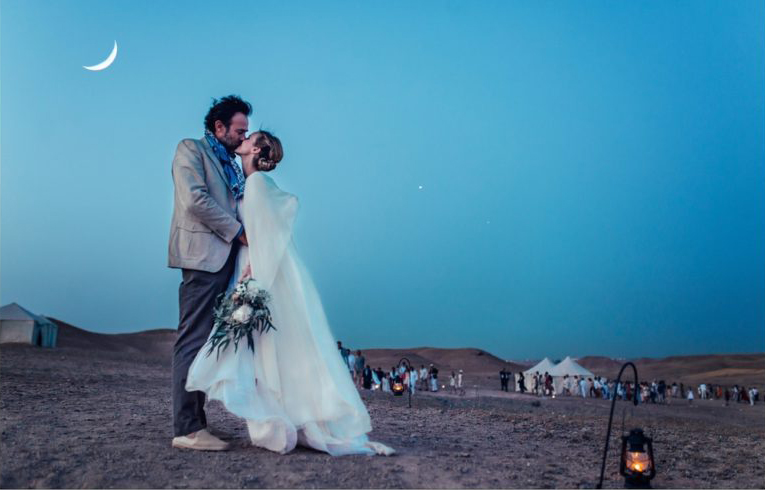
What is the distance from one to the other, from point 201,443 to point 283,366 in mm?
778

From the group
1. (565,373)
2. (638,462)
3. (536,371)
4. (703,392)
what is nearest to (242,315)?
(638,462)

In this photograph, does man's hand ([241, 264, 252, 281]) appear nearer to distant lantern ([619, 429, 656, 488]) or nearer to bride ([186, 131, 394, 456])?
bride ([186, 131, 394, 456])

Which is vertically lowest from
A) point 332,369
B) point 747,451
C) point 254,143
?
point 747,451

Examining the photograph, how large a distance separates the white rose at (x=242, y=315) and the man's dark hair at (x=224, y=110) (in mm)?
1669

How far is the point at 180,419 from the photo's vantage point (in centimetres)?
440

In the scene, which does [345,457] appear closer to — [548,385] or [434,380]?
[434,380]

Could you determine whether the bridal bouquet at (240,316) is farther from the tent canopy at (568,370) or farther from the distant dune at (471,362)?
the distant dune at (471,362)

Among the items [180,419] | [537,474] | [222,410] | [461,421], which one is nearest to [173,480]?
[180,419]

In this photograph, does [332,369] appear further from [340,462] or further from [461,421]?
[461,421]

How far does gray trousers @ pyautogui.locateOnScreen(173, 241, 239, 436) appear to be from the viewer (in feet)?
14.4

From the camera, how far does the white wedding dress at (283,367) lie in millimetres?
4293

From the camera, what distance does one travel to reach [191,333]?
454 centimetres

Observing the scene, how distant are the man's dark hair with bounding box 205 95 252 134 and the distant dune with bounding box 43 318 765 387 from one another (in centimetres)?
4270

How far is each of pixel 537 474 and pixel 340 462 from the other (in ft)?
4.73
